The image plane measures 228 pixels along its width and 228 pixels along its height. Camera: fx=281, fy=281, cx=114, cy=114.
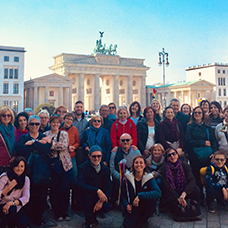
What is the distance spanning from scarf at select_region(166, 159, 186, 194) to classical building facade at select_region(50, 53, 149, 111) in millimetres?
49495

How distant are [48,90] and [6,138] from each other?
47.1m

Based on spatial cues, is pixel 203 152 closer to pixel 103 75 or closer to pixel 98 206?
pixel 98 206

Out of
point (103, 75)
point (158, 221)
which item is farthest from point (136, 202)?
point (103, 75)

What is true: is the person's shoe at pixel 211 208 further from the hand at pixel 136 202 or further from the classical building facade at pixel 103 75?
the classical building facade at pixel 103 75

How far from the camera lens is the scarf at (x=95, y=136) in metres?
6.38

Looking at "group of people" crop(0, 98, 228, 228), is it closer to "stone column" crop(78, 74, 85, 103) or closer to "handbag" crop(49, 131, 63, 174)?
"handbag" crop(49, 131, 63, 174)

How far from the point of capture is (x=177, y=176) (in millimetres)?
5828

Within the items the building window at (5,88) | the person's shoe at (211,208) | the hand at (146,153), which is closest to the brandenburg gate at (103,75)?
the building window at (5,88)

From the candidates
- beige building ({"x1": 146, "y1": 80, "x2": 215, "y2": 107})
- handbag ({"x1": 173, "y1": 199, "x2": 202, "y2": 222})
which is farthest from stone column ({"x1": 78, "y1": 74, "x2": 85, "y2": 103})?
handbag ({"x1": 173, "y1": 199, "x2": 202, "y2": 222})

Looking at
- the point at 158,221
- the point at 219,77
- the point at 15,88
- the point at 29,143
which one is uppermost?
the point at 219,77

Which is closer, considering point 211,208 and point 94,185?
point 94,185

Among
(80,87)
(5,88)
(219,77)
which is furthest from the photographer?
(219,77)

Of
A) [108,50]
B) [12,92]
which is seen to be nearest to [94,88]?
[108,50]

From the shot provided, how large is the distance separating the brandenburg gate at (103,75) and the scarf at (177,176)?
168 feet
